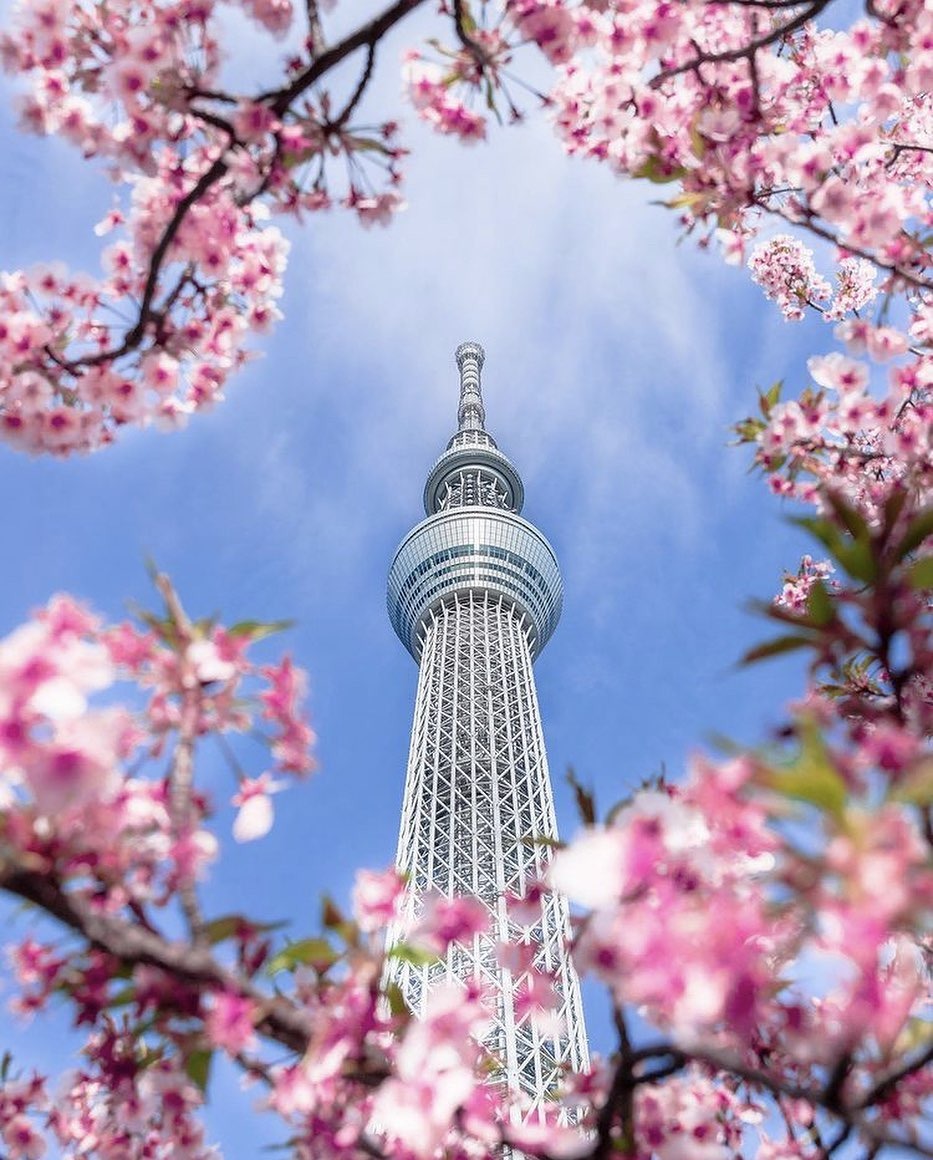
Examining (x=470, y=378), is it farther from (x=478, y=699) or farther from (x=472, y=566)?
(x=478, y=699)

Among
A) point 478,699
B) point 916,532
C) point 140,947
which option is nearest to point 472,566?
point 478,699

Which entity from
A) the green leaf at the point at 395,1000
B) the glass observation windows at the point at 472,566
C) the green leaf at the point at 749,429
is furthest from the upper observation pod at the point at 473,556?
the green leaf at the point at 395,1000

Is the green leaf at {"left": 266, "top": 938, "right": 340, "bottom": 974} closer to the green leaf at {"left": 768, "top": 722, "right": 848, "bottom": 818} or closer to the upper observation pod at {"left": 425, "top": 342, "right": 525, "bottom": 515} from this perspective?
the green leaf at {"left": 768, "top": 722, "right": 848, "bottom": 818}

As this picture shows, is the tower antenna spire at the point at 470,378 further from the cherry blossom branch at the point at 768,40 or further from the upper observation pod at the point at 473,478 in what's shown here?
the cherry blossom branch at the point at 768,40

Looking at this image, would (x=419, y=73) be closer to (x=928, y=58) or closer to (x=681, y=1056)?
(x=928, y=58)

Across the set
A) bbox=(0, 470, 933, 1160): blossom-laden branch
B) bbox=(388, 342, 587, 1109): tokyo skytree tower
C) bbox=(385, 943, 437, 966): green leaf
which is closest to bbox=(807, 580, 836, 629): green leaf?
bbox=(0, 470, 933, 1160): blossom-laden branch

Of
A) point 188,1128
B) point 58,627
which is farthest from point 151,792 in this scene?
point 188,1128
